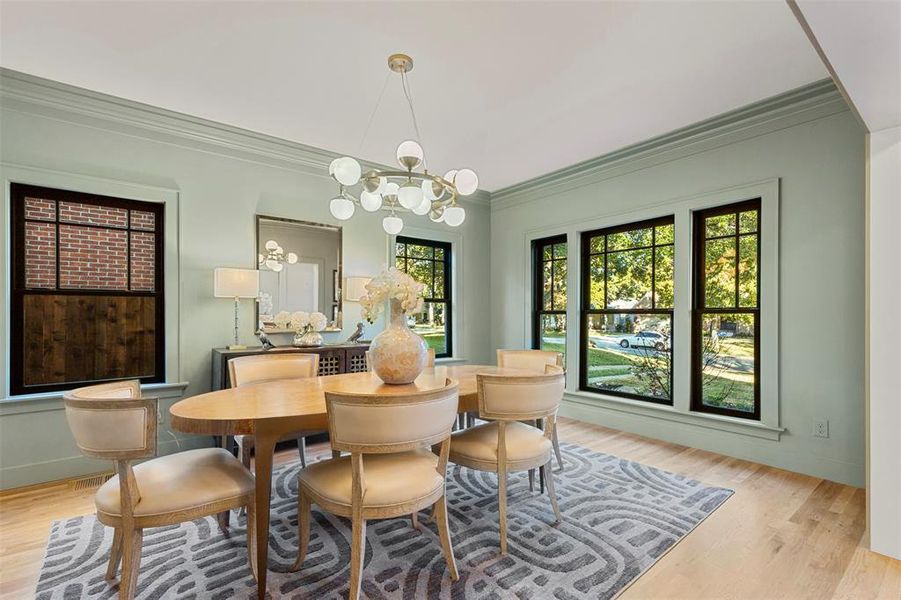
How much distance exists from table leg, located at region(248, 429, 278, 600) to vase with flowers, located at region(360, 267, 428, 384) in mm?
669

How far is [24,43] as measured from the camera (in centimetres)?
251

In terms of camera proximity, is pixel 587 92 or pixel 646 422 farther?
pixel 646 422

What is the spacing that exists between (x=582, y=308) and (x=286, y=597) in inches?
150

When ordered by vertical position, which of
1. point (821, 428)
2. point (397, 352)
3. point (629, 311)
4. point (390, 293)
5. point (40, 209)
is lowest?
point (821, 428)

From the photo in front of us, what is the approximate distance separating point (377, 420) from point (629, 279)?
11.5ft

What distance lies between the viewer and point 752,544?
223cm

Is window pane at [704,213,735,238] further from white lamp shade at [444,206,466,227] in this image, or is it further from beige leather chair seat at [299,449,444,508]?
beige leather chair seat at [299,449,444,508]

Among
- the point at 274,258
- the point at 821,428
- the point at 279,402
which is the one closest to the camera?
the point at 279,402

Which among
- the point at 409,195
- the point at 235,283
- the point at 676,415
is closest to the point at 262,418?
the point at 409,195

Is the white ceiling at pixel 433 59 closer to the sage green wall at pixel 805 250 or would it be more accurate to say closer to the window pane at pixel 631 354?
the sage green wall at pixel 805 250

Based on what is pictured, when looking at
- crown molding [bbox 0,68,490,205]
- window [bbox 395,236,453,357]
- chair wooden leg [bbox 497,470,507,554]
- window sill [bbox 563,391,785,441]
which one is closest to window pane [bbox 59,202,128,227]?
crown molding [bbox 0,68,490,205]

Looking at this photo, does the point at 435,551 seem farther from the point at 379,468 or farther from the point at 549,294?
the point at 549,294

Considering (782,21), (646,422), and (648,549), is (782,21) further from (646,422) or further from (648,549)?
(646,422)

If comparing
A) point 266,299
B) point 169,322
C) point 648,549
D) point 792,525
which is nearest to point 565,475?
point 648,549
